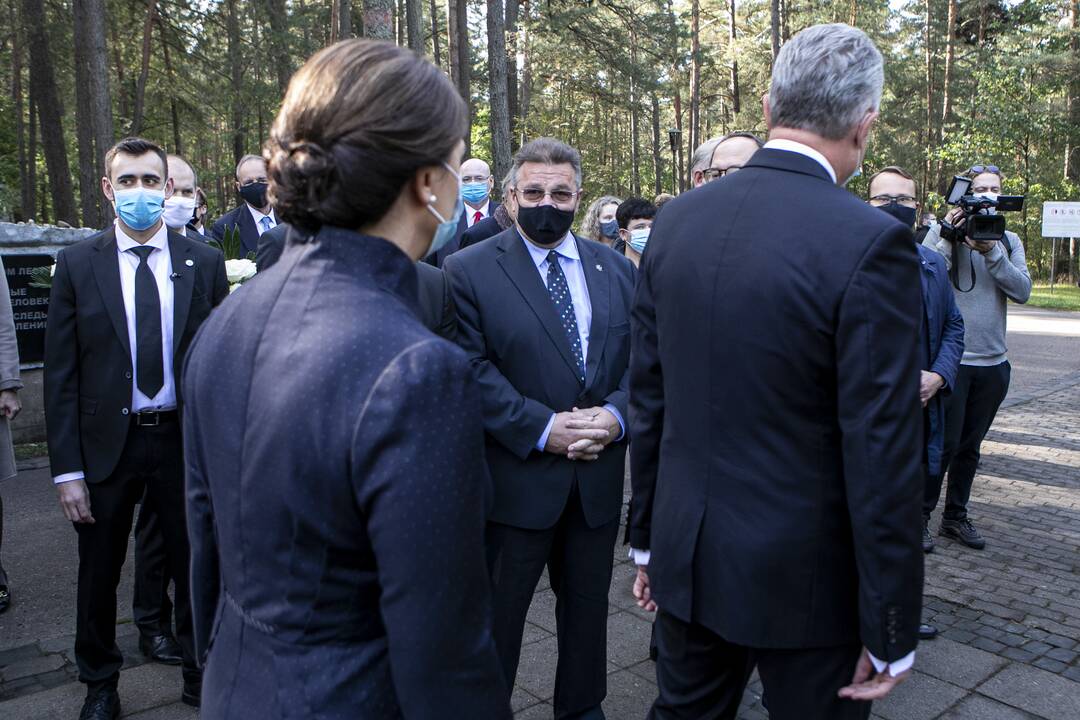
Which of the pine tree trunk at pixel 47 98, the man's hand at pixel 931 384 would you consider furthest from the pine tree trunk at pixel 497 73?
the man's hand at pixel 931 384

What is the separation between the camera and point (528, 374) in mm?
A: 3375

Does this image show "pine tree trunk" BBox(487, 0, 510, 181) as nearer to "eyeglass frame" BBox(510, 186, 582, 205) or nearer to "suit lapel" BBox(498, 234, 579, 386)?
"eyeglass frame" BBox(510, 186, 582, 205)

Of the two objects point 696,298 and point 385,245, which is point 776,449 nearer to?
point 696,298

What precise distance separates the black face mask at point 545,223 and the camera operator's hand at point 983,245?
3402mm

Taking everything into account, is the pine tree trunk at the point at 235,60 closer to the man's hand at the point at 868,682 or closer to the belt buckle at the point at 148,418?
the belt buckle at the point at 148,418

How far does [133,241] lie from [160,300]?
0.27 meters

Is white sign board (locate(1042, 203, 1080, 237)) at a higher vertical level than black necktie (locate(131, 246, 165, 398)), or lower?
higher

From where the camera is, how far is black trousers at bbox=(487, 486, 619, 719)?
10.8 feet

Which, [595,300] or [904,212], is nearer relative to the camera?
[595,300]

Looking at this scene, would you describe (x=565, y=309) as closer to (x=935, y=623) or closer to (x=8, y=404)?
(x=935, y=623)

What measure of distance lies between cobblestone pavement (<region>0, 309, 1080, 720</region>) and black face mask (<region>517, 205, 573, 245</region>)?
1.96 meters

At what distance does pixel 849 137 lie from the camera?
7.23ft

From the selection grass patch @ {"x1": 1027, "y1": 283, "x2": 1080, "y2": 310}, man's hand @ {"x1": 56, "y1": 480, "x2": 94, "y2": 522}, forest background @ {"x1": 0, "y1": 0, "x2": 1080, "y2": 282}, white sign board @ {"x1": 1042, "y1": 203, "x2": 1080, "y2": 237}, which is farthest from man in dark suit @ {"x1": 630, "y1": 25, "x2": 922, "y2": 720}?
white sign board @ {"x1": 1042, "y1": 203, "x2": 1080, "y2": 237}

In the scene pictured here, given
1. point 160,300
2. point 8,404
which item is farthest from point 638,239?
point 8,404
